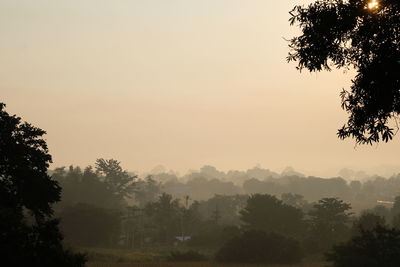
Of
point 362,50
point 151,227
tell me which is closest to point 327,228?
point 151,227

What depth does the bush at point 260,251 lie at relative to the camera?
6631 centimetres

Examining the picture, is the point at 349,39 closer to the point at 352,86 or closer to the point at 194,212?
the point at 352,86

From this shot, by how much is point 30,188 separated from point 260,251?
41122 mm

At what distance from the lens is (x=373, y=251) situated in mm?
47219

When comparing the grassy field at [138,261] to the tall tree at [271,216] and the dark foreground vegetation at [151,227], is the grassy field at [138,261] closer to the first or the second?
the dark foreground vegetation at [151,227]

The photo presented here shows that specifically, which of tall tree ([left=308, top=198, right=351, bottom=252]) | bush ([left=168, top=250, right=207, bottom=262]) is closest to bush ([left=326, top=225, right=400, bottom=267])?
bush ([left=168, top=250, right=207, bottom=262])

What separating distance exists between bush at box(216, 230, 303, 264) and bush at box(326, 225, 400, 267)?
1752 centimetres

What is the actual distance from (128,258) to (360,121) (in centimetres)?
5610

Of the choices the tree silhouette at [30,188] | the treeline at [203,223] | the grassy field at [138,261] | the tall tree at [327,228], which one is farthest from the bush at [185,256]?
the tree silhouette at [30,188]

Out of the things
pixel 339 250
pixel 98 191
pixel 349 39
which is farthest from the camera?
pixel 98 191

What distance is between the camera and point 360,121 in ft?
51.4

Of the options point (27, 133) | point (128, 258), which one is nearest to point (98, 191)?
point (128, 258)

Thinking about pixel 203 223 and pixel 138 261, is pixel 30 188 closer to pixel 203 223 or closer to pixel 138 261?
pixel 138 261

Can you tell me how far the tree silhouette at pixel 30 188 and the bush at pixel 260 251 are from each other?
36.7 m
